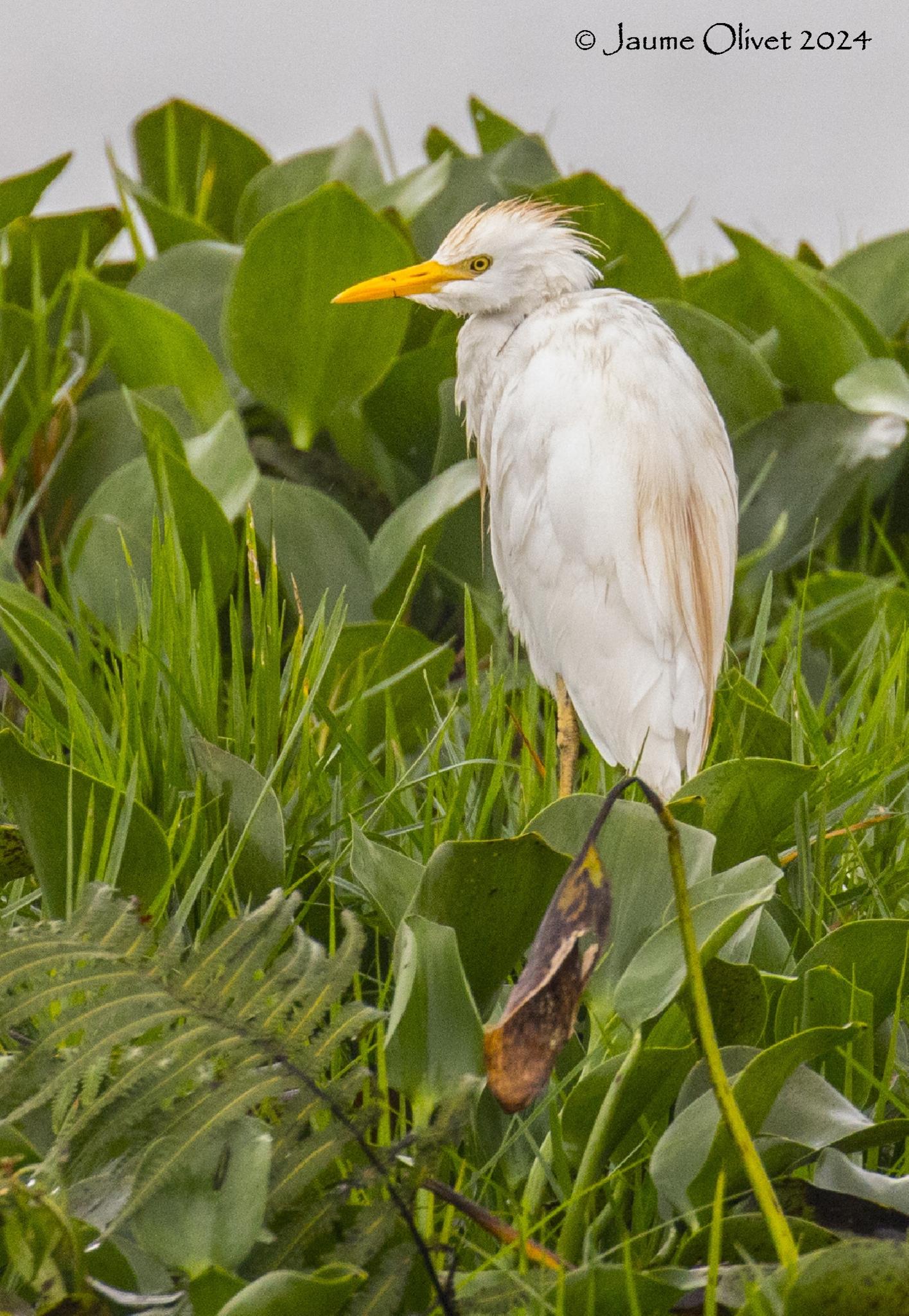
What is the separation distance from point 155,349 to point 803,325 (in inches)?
29.1

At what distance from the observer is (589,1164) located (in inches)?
26.2

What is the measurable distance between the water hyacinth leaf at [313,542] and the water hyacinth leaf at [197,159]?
0.68 meters

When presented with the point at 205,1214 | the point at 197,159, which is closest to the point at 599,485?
the point at 205,1214

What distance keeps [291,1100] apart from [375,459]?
3.54ft

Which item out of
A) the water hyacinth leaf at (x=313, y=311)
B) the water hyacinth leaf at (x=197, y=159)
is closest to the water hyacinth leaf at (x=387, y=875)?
the water hyacinth leaf at (x=313, y=311)

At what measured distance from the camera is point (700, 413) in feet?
4.05

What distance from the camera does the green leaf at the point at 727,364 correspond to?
1548 millimetres

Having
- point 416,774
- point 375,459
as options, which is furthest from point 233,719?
point 375,459

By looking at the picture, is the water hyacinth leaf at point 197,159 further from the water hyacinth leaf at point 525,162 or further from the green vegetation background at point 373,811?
the water hyacinth leaf at point 525,162

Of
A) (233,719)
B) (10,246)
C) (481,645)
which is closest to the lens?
(233,719)

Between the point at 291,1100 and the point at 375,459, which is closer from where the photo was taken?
the point at 291,1100

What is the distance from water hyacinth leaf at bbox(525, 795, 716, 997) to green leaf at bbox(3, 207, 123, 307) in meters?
1.26

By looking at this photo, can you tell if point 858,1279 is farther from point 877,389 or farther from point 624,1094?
point 877,389

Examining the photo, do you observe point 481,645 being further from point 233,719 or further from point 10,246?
point 10,246
